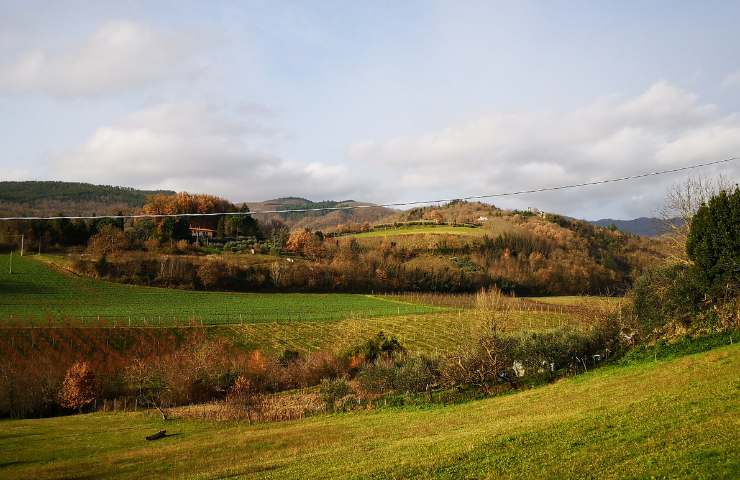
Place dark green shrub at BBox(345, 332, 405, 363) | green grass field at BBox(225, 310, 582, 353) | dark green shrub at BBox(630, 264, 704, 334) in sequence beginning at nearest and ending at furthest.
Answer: dark green shrub at BBox(630, 264, 704, 334), dark green shrub at BBox(345, 332, 405, 363), green grass field at BBox(225, 310, 582, 353)

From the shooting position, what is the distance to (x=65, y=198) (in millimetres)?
155250

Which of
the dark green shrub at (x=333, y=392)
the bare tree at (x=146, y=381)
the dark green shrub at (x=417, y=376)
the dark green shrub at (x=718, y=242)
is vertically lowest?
the bare tree at (x=146, y=381)

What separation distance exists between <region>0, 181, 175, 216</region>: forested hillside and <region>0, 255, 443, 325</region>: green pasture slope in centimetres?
4982

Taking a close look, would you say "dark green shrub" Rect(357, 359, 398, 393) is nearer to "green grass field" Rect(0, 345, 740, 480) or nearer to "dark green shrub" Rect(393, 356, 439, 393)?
"dark green shrub" Rect(393, 356, 439, 393)

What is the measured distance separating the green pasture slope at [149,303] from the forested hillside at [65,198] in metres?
49.8

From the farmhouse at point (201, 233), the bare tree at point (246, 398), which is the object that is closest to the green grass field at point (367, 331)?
the bare tree at point (246, 398)

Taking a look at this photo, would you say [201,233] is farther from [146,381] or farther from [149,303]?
[146,381]

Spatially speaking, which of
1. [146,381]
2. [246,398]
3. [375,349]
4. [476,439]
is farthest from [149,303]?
[476,439]

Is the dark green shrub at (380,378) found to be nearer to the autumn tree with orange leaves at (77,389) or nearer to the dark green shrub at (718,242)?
the dark green shrub at (718,242)

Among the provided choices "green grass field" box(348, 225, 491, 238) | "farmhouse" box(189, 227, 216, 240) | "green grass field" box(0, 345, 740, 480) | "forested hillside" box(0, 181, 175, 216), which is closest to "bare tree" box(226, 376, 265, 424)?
"green grass field" box(0, 345, 740, 480)

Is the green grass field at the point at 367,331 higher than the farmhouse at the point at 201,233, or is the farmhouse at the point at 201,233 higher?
the farmhouse at the point at 201,233

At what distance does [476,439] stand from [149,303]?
65605mm

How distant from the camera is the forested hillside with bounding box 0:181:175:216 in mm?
132250

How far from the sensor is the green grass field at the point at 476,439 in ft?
Answer: 39.3
